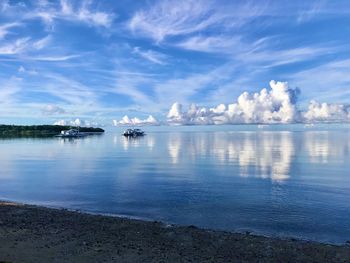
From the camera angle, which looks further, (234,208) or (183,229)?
(234,208)

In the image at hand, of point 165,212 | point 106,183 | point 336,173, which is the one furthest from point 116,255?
point 336,173

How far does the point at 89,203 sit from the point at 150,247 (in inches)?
646

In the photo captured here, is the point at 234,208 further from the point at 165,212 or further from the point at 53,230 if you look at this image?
the point at 53,230

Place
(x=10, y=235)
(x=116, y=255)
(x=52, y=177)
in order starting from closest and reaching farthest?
1. (x=116, y=255)
2. (x=10, y=235)
3. (x=52, y=177)

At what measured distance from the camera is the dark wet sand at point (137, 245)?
16.5 meters

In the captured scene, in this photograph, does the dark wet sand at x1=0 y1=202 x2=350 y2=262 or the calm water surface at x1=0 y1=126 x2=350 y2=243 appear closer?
the dark wet sand at x1=0 y1=202 x2=350 y2=262

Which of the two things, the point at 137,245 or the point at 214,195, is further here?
the point at 214,195

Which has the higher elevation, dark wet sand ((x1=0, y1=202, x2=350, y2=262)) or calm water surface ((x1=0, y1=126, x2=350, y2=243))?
dark wet sand ((x1=0, y1=202, x2=350, y2=262))

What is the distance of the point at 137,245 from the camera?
18.1m

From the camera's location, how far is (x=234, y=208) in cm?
3008

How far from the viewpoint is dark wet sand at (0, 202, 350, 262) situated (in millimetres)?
16500

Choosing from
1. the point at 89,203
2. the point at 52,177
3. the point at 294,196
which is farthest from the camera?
the point at 52,177

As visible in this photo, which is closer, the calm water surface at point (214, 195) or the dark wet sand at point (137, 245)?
the dark wet sand at point (137, 245)

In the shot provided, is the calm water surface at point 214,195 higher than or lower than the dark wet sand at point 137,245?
lower
